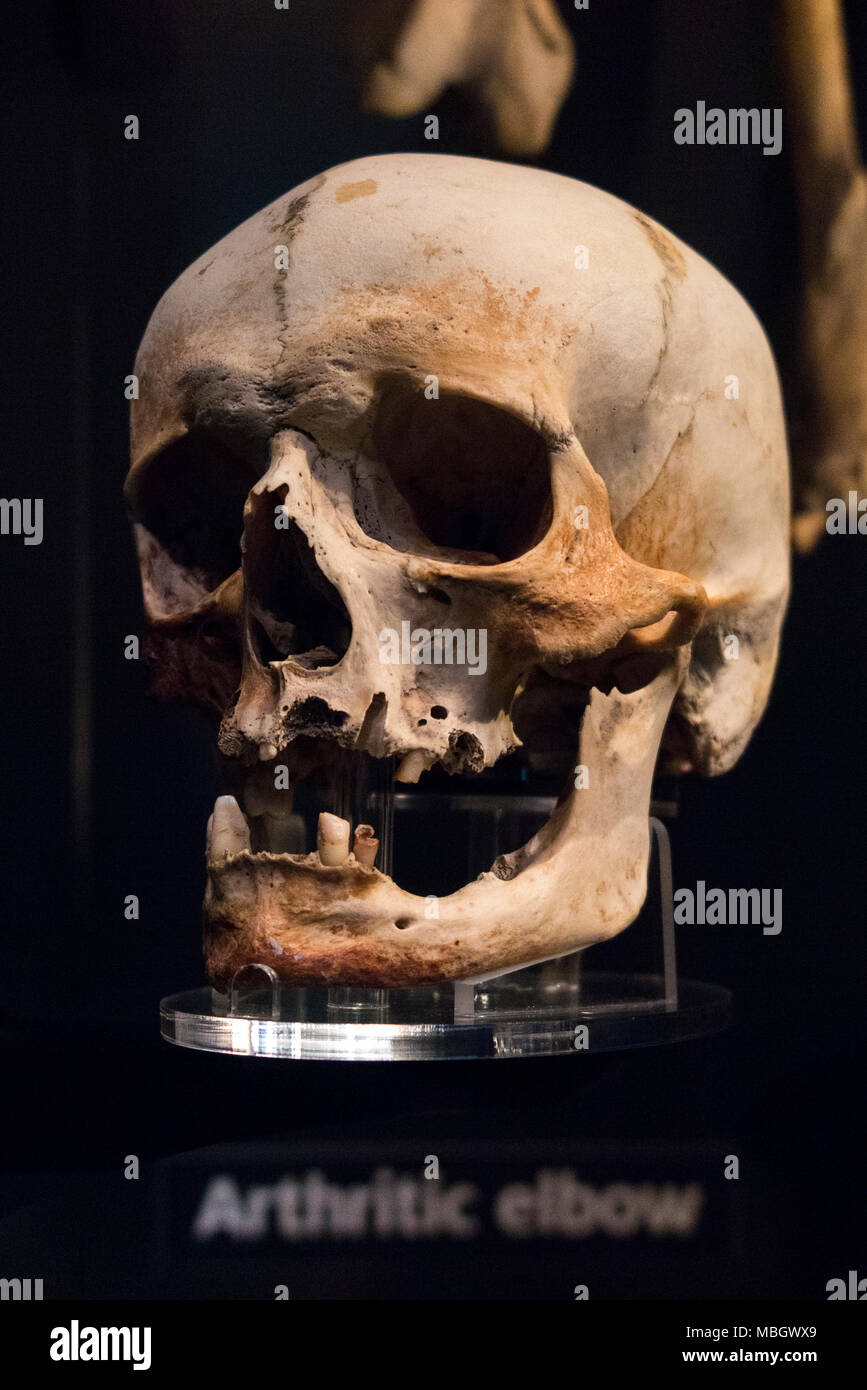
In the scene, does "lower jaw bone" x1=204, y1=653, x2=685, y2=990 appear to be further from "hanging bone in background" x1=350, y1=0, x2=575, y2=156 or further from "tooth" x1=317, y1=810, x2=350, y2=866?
"hanging bone in background" x1=350, y1=0, x2=575, y2=156

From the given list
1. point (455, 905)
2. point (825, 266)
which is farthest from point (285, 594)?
point (825, 266)

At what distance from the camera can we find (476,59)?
253 cm

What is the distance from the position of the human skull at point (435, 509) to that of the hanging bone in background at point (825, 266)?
1.78 ft

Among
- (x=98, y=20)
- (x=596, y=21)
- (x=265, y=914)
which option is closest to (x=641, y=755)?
(x=265, y=914)

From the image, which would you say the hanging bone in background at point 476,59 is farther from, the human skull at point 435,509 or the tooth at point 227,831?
the tooth at point 227,831

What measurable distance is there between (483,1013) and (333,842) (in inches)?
13.1

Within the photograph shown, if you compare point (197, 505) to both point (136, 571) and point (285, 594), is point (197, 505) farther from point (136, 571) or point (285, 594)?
point (136, 571)

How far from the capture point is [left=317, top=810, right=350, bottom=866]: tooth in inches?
71.3

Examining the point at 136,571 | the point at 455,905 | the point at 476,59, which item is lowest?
the point at 455,905

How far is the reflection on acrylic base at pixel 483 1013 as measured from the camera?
1.80 meters

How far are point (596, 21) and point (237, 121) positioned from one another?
0.59 meters

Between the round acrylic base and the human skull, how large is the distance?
7 cm

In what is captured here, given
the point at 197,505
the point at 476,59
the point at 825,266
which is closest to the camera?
the point at 197,505

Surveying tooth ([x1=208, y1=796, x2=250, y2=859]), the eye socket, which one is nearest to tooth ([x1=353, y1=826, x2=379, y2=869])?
tooth ([x1=208, y1=796, x2=250, y2=859])
